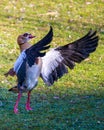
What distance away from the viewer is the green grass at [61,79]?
7.89 m

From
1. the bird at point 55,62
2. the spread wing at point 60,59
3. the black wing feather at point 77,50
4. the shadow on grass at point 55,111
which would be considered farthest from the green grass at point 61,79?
the black wing feather at point 77,50

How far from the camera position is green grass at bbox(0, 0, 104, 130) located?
7891 mm

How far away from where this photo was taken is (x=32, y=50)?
661 cm

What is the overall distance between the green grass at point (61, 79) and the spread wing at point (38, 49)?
124cm

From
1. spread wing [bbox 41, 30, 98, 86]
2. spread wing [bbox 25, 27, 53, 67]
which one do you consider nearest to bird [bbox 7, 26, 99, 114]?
spread wing [bbox 41, 30, 98, 86]

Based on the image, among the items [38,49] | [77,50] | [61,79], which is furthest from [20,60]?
[61,79]

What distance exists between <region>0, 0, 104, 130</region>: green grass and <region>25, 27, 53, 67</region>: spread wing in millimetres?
1239

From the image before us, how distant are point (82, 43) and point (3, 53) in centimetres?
442

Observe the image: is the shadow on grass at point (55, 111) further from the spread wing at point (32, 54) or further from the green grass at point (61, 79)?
the spread wing at point (32, 54)

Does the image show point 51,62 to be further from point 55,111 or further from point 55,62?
point 55,111

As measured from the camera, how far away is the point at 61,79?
10203 mm

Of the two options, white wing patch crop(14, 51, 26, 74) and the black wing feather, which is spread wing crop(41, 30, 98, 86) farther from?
white wing patch crop(14, 51, 26, 74)

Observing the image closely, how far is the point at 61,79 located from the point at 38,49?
12.3ft

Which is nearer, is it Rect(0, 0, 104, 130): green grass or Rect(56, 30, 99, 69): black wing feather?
Rect(56, 30, 99, 69): black wing feather
